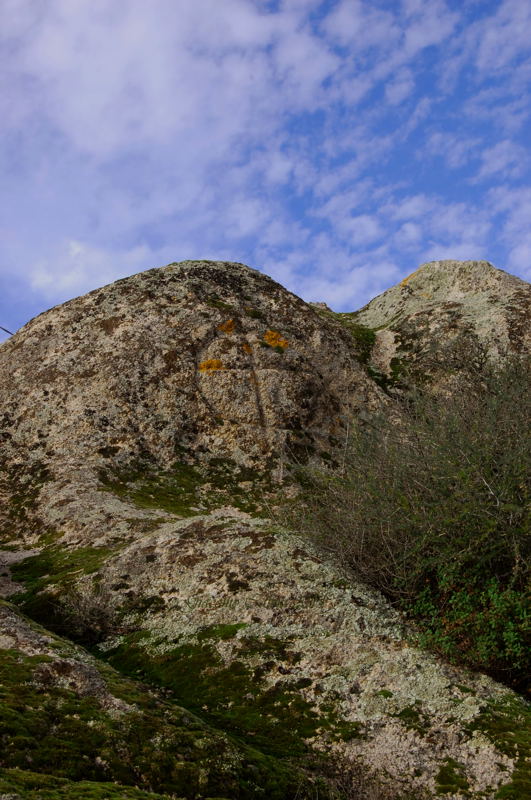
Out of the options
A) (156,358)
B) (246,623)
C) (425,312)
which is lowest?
(246,623)

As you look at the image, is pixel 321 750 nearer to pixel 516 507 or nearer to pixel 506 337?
pixel 516 507

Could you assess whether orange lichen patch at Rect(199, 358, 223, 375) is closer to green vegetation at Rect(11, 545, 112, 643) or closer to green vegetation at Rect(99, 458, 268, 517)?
green vegetation at Rect(99, 458, 268, 517)

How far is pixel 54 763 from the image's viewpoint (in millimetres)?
6977

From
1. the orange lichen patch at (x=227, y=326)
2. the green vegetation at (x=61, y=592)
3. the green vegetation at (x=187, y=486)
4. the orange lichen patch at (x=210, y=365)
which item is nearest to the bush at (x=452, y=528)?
the green vegetation at (x=61, y=592)

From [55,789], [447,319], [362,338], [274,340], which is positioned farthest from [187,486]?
[447,319]

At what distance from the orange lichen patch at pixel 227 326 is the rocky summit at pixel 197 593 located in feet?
0.41

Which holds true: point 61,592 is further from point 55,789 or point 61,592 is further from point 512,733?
point 512,733

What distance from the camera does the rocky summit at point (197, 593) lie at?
327 inches

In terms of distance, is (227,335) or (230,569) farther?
(227,335)

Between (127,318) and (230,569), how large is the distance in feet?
80.1

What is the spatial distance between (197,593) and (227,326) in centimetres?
2351

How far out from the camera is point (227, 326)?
35938mm

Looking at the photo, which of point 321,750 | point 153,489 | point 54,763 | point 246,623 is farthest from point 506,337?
point 54,763

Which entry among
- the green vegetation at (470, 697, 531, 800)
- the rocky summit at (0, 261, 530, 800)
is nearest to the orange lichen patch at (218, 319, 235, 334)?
the rocky summit at (0, 261, 530, 800)
